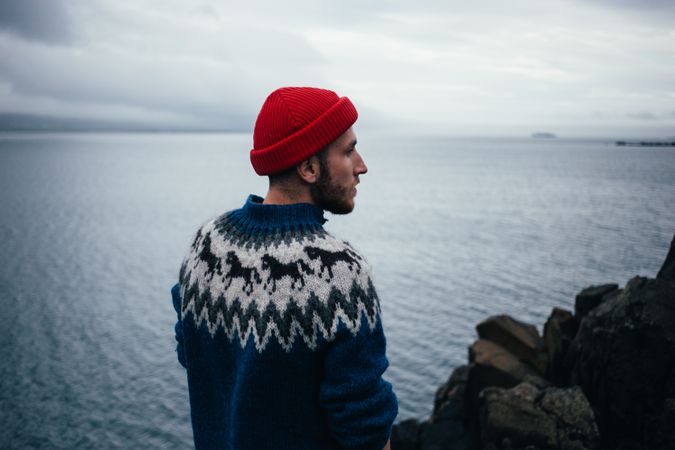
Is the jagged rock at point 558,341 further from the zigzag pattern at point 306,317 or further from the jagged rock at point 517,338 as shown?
the zigzag pattern at point 306,317

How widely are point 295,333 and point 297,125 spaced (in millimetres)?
928

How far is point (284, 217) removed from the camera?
90.0 inches

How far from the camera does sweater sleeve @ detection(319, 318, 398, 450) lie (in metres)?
2.07

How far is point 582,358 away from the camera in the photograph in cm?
1233

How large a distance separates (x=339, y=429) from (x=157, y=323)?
26967mm

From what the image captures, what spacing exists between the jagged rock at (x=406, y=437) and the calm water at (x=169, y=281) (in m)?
3.08

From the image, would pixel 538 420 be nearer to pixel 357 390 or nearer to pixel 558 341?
pixel 558 341

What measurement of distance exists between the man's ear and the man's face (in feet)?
0.07

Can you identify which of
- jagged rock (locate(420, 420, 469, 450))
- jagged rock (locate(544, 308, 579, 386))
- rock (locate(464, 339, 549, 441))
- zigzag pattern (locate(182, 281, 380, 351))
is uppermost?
zigzag pattern (locate(182, 281, 380, 351))

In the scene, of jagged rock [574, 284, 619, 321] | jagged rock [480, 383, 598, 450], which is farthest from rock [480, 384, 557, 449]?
jagged rock [574, 284, 619, 321]

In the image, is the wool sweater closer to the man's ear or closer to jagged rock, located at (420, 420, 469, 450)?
the man's ear

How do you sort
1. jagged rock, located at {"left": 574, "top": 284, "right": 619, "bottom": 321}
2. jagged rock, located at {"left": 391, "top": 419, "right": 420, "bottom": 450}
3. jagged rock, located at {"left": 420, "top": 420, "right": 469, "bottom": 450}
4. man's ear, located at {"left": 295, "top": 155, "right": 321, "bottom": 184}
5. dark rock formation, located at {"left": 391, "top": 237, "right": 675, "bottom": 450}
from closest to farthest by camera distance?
man's ear, located at {"left": 295, "top": 155, "right": 321, "bottom": 184}, dark rock formation, located at {"left": 391, "top": 237, "right": 675, "bottom": 450}, jagged rock, located at {"left": 420, "top": 420, "right": 469, "bottom": 450}, jagged rock, located at {"left": 391, "top": 419, "right": 420, "bottom": 450}, jagged rock, located at {"left": 574, "top": 284, "right": 619, "bottom": 321}

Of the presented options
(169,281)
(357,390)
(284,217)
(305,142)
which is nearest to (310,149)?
(305,142)

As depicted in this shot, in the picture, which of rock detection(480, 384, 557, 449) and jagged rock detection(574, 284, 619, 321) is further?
jagged rock detection(574, 284, 619, 321)
